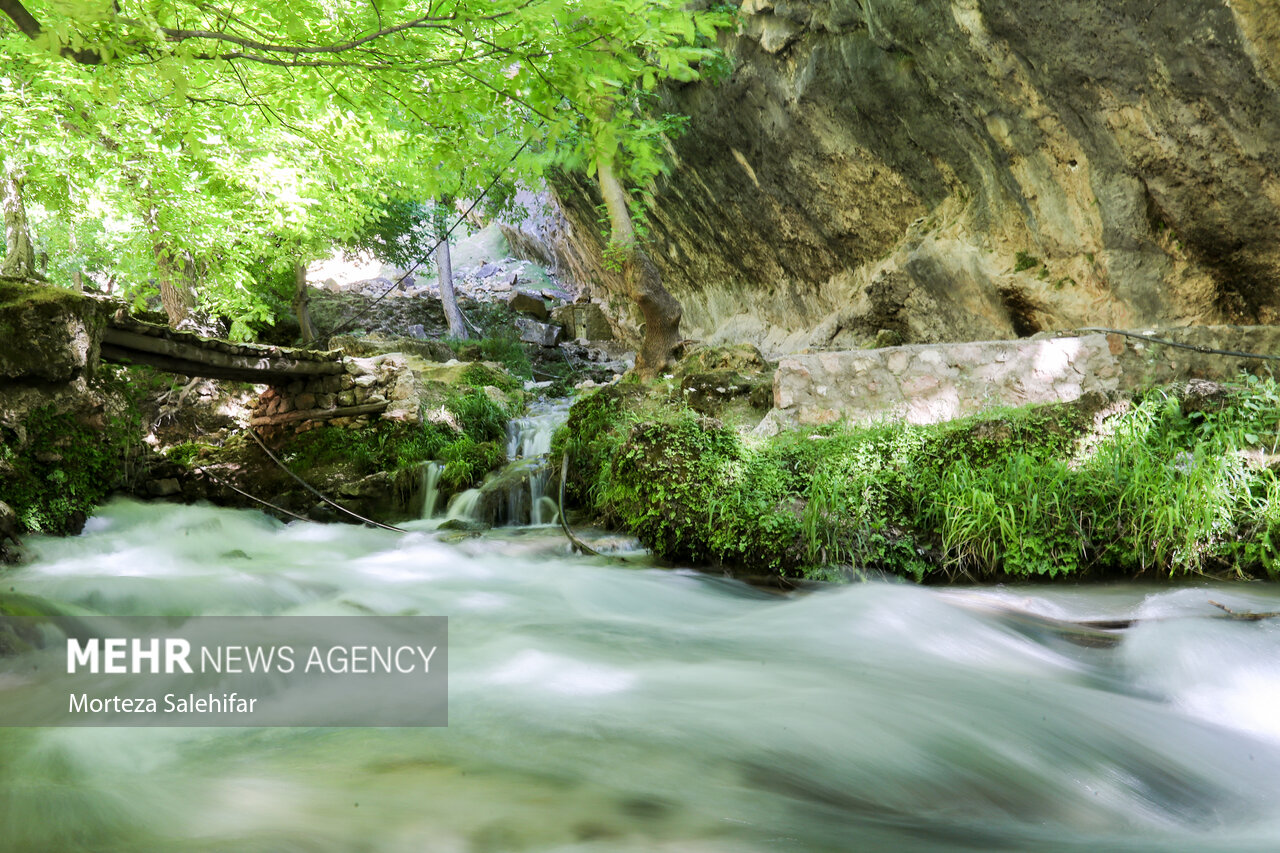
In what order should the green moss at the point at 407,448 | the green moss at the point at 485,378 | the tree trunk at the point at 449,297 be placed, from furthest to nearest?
the tree trunk at the point at 449,297, the green moss at the point at 485,378, the green moss at the point at 407,448

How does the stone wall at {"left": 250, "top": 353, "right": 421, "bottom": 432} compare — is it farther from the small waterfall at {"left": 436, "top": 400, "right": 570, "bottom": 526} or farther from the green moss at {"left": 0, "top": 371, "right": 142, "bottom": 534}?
the green moss at {"left": 0, "top": 371, "right": 142, "bottom": 534}

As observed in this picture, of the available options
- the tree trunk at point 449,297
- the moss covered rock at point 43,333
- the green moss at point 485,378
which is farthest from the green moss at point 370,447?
the tree trunk at point 449,297

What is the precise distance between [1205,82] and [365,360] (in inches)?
394

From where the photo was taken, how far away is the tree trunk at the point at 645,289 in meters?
9.16

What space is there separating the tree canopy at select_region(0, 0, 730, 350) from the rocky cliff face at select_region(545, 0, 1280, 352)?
4.06 metres

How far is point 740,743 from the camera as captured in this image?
2.28m

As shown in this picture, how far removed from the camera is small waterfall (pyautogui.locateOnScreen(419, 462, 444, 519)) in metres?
7.79

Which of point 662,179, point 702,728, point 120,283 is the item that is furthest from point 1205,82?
point 120,283

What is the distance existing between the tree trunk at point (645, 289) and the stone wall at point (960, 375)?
368 centimetres

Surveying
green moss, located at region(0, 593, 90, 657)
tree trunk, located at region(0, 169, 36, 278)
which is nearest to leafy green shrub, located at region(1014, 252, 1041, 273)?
green moss, located at region(0, 593, 90, 657)

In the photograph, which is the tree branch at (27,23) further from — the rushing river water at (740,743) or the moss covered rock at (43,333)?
the moss covered rock at (43,333)

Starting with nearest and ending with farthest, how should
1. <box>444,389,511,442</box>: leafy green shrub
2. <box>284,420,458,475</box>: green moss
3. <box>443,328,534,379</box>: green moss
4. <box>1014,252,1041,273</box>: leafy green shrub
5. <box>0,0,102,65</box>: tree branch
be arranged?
1. <box>0,0,102,65</box>: tree branch
2. <box>1014,252,1041,273</box>: leafy green shrub
3. <box>284,420,458,475</box>: green moss
4. <box>444,389,511,442</box>: leafy green shrub
5. <box>443,328,534,379</box>: green moss

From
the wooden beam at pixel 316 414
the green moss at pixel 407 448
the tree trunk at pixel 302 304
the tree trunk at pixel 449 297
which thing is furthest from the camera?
the tree trunk at pixel 449 297

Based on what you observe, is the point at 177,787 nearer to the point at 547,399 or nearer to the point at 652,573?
the point at 652,573
